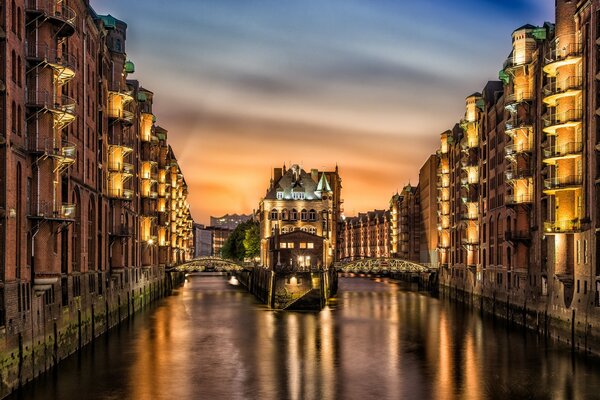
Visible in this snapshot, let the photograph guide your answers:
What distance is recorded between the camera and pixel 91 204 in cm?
5481

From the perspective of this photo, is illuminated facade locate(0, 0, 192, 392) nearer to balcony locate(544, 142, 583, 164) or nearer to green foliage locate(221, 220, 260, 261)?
balcony locate(544, 142, 583, 164)

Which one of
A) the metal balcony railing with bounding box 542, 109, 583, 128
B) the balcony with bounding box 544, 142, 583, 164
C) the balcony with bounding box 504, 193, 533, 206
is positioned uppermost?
the metal balcony railing with bounding box 542, 109, 583, 128

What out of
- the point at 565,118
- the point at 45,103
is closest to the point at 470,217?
the point at 565,118

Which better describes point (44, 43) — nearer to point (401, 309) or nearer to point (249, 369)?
point (249, 369)

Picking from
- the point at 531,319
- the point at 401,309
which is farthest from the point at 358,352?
the point at 401,309

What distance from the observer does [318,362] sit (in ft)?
154

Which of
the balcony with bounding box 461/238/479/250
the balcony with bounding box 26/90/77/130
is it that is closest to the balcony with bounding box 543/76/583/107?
the balcony with bounding box 26/90/77/130

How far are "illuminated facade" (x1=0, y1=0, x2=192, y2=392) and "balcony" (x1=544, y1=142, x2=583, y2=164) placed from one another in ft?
91.8

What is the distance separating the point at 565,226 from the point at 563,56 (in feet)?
33.2

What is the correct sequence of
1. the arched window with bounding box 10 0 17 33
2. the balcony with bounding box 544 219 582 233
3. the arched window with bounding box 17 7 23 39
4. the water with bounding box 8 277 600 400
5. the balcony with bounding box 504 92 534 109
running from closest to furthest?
the arched window with bounding box 10 0 17 33 < the arched window with bounding box 17 7 23 39 < the water with bounding box 8 277 600 400 < the balcony with bounding box 544 219 582 233 < the balcony with bounding box 504 92 534 109

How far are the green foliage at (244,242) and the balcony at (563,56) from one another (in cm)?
10313

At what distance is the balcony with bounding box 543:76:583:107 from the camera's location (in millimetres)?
46062

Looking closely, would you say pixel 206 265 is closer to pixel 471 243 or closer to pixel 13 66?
pixel 471 243

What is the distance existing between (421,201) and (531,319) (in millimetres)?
91091
